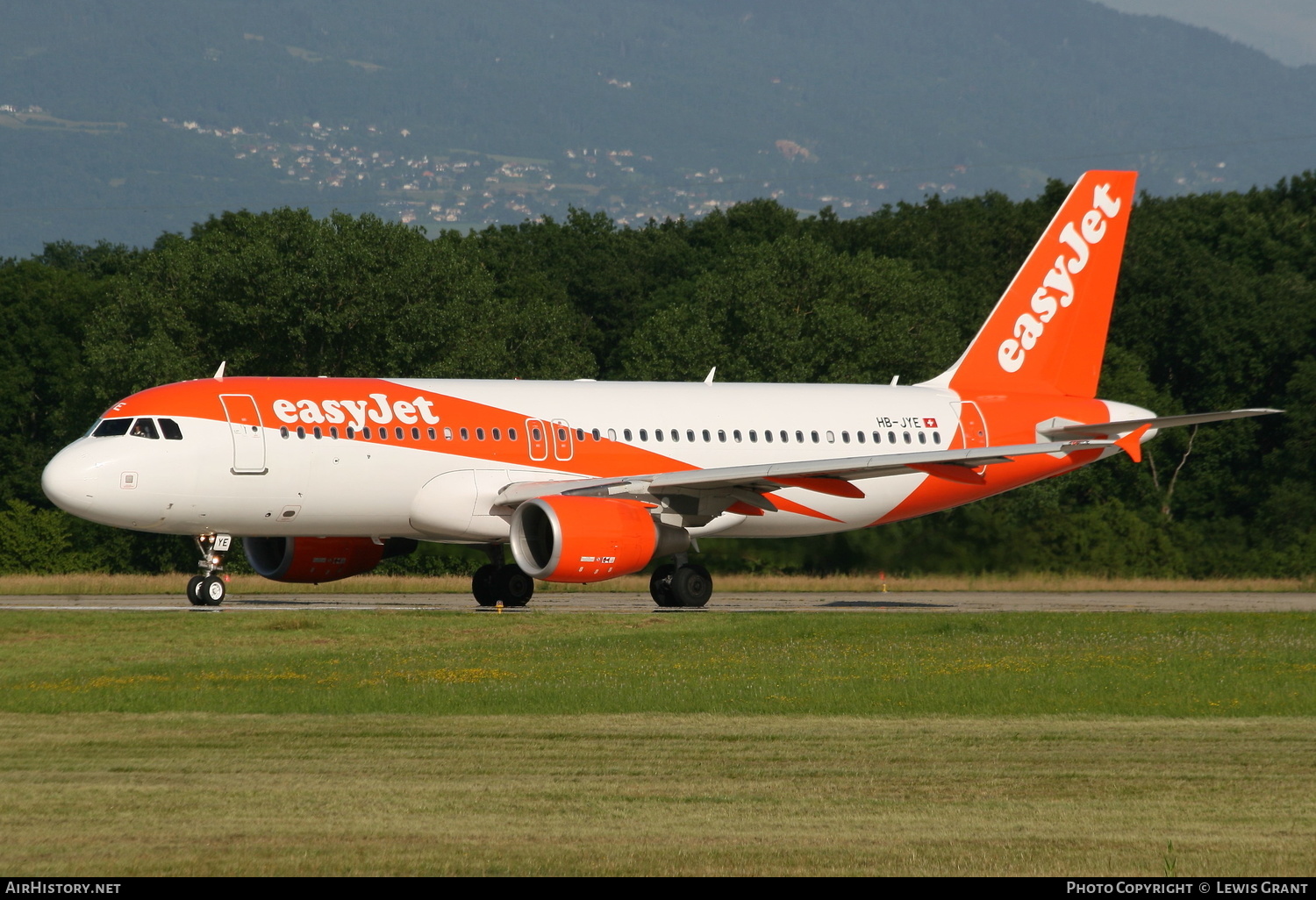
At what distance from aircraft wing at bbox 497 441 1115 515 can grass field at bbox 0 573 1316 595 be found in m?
7.98

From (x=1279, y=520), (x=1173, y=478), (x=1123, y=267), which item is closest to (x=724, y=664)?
(x=1279, y=520)

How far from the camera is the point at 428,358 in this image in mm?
52781

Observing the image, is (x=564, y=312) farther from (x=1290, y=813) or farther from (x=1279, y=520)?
(x=1290, y=813)

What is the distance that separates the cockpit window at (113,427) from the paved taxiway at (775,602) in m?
2.82

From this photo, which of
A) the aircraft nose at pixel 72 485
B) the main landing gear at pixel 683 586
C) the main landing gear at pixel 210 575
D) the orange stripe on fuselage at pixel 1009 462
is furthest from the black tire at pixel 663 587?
the aircraft nose at pixel 72 485

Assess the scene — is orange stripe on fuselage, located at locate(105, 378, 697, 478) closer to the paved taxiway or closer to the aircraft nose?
the aircraft nose

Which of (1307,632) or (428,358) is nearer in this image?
(1307,632)

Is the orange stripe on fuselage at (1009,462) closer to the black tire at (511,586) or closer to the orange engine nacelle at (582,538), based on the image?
the black tire at (511,586)

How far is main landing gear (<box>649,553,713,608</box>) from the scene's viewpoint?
2945cm

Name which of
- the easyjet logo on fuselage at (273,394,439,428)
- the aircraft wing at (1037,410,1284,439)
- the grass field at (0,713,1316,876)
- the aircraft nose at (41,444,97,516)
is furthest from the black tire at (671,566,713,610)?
the grass field at (0,713,1316,876)

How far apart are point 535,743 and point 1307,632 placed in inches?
590

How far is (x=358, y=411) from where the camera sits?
1089 inches

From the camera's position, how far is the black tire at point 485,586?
29.9 m
